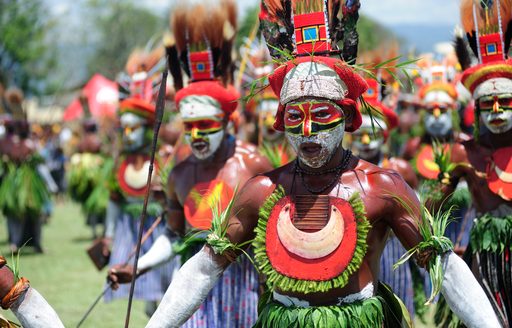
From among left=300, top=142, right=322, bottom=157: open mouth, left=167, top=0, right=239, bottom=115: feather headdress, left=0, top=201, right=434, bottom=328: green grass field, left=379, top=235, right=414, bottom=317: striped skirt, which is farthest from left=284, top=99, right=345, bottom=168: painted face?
left=0, top=201, right=434, bottom=328: green grass field

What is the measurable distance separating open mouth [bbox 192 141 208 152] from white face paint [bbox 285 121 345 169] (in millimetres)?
1791

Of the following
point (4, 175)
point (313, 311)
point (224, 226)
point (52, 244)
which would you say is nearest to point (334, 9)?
point (224, 226)

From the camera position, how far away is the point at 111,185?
26.8 ft

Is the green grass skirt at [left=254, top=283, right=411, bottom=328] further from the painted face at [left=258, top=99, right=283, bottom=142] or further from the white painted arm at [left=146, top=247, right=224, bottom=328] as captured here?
the painted face at [left=258, top=99, right=283, bottom=142]

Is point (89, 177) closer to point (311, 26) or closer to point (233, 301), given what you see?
point (233, 301)

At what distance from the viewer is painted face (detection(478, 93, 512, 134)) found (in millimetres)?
4820

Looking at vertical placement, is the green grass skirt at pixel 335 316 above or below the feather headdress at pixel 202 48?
below

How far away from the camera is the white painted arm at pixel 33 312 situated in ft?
11.6

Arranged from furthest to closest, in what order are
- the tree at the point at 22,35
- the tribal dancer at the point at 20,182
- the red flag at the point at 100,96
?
the tree at the point at 22,35 → the red flag at the point at 100,96 → the tribal dancer at the point at 20,182

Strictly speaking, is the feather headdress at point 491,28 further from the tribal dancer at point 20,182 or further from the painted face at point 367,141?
the tribal dancer at point 20,182

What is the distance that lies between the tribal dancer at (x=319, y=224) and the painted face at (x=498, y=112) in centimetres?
151

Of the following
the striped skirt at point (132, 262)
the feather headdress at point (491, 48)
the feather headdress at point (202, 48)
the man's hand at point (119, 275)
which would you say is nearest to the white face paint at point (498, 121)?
the feather headdress at point (491, 48)

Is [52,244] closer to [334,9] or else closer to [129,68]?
[129,68]

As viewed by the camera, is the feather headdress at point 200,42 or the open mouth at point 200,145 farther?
the feather headdress at point 200,42
